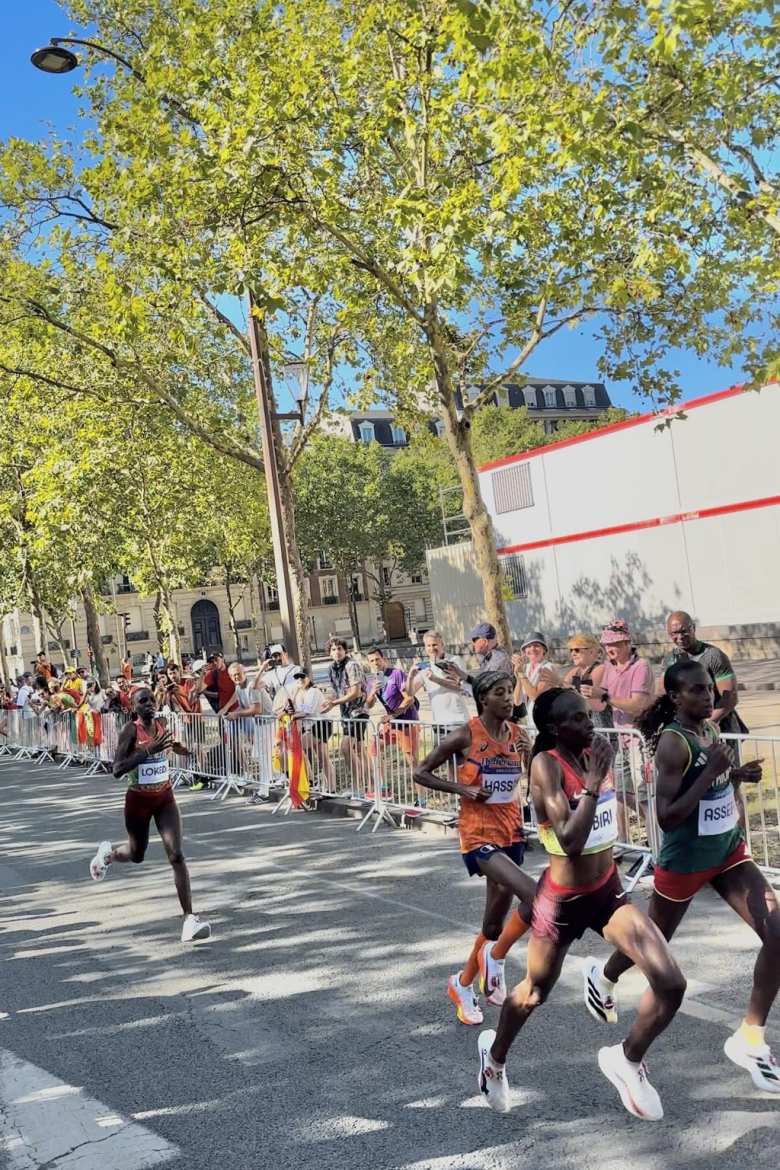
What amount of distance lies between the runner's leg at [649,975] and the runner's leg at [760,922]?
19.5 inches

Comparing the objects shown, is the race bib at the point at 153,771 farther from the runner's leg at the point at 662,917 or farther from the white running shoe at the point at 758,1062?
the white running shoe at the point at 758,1062

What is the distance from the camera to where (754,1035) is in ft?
13.9

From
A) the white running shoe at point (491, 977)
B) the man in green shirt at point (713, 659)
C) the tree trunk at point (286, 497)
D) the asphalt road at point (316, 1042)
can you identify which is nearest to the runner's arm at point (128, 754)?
the asphalt road at point (316, 1042)

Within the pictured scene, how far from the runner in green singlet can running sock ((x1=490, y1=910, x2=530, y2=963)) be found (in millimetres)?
449

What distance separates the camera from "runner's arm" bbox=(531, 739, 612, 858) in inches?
157

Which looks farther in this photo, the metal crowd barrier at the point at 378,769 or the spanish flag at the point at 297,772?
the spanish flag at the point at 297,772

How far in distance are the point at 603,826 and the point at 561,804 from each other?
20 cm

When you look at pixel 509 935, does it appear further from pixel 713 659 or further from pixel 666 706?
pixel 713 659

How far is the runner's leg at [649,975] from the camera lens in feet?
12.6

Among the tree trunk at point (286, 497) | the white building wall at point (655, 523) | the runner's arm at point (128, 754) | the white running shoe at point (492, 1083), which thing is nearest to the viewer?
the white running shoe at point (492, 1083)

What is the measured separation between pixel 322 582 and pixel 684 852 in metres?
78.6

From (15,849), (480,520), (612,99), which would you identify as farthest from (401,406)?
(15,849)

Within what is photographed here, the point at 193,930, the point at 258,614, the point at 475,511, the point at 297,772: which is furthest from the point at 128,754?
the point at 258,614

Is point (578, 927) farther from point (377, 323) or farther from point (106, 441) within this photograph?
point (106, 441)
